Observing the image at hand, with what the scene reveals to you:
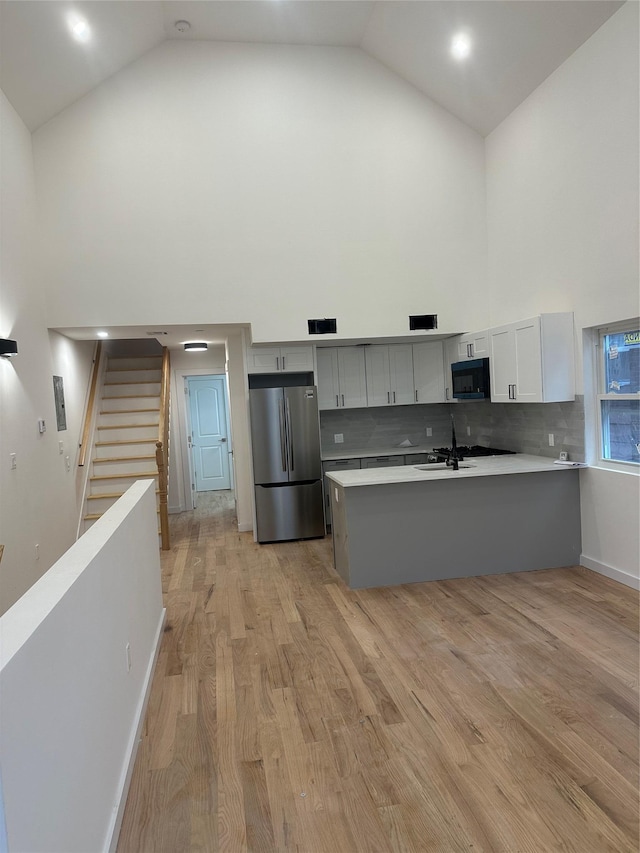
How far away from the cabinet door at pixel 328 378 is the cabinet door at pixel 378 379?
0.40 metres

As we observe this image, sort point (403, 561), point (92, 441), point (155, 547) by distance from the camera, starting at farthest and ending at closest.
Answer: point (92, 441)
point (403, 561)
point (155, 547)

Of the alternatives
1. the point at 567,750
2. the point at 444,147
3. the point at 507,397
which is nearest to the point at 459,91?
the point at 444,147

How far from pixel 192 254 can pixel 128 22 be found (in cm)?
196

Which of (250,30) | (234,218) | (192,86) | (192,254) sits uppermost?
(250,30)

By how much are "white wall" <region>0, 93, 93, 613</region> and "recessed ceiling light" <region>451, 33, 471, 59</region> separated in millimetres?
3786

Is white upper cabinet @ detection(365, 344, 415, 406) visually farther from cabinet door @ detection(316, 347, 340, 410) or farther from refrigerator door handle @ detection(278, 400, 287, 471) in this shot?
refrigerator door handle @ detection(278, 400, 287, 471)

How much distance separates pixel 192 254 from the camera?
5.65m

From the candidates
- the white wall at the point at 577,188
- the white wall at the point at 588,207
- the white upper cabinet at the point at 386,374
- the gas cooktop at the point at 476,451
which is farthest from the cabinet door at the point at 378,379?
the white wall at the point at 588,207

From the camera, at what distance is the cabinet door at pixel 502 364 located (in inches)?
201

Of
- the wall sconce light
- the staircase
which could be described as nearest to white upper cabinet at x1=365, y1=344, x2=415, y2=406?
the staircase

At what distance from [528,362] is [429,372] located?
202cm

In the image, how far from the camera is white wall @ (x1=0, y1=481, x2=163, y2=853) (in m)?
1.17

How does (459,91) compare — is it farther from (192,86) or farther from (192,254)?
(192,254)

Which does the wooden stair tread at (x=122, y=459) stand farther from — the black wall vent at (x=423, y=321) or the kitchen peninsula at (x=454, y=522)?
Result: the black wall vent at (x=423, y=321)
